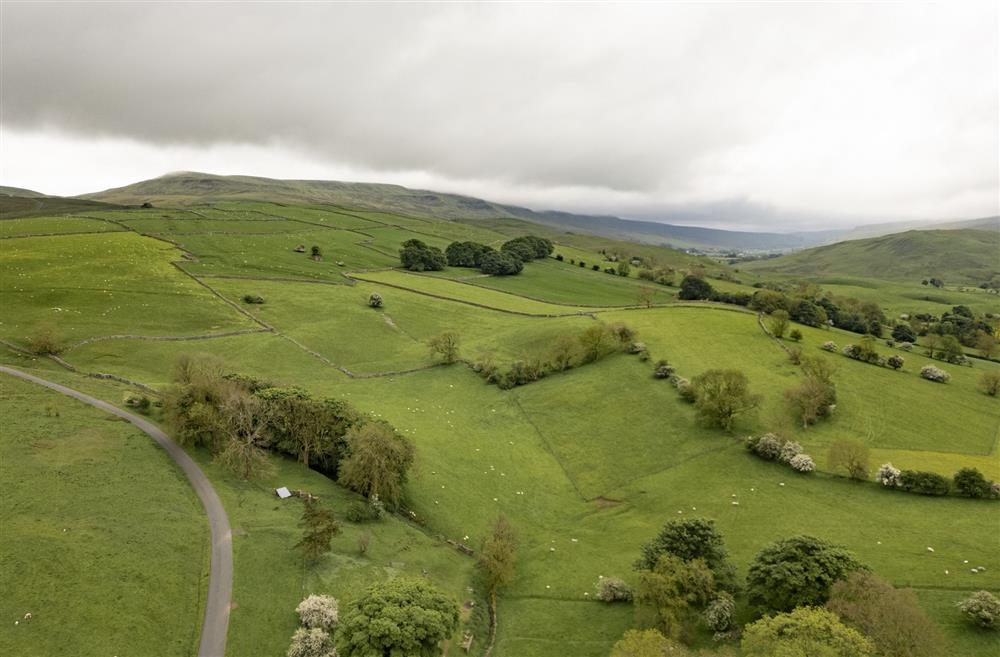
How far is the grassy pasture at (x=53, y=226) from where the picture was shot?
134000 millimetres

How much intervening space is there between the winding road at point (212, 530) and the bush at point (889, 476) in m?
62.9

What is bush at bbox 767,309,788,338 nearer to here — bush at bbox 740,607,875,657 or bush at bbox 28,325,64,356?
bush at bbox 740,607,875,657

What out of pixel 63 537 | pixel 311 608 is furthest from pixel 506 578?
pixel 63 537

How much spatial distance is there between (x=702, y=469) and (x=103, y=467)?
215ft

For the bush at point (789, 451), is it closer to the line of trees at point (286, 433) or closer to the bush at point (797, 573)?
the bush at point (797, 573)

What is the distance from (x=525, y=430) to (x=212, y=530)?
41572 millimetres

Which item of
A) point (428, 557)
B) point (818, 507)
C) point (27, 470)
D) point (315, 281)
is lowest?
point (428, 557)

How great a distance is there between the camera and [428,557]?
45.7 meters

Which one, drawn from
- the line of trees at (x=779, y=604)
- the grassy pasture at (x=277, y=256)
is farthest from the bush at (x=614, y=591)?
the grassy pasture at (x=277, y=256)

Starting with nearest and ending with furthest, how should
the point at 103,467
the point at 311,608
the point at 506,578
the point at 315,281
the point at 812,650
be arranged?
the point at 812,650 → the point at 311,608 → the point at 506,578 → the point at 103,467 → the point at 315,281

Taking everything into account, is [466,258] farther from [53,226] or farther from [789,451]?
[789,451]

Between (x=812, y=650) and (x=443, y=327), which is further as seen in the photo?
(x=443, y=327)

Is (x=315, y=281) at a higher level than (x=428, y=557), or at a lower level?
higher

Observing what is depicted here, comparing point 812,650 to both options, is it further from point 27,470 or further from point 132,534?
point 27,470
